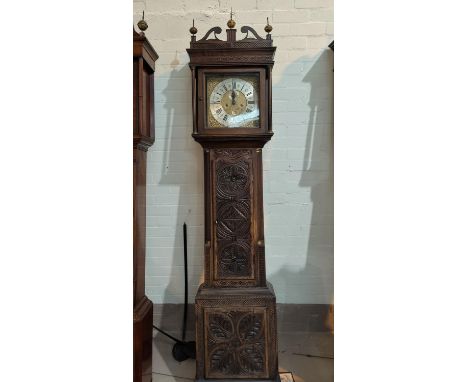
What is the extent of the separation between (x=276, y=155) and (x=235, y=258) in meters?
0.69

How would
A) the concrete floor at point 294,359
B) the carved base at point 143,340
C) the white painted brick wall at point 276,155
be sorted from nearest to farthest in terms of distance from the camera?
the carved base at point 143,340 → the concrete floor at point 294,359 → the white painted brick wall at point 276,155

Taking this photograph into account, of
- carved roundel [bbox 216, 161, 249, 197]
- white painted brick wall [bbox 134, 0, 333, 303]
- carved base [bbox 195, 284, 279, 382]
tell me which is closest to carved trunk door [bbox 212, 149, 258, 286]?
carved roundel [bbox 216, 161, 249, 197]

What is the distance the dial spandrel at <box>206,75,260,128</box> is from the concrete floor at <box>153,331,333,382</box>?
1.30 metres

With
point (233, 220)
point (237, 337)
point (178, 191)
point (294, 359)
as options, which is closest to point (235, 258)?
point (233, 220)

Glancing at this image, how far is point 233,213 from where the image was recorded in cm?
209

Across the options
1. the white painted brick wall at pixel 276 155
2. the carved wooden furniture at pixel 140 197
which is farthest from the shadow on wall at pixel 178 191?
Result: the carved wooden furniture at pixel 140 197

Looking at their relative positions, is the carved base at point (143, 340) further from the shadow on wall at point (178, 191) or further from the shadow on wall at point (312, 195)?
the shadow on wall at point (312, 195)

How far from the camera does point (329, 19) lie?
2.36 metres

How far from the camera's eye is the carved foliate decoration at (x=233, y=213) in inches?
82.0

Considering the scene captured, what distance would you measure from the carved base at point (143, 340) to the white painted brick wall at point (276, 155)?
0.77ft

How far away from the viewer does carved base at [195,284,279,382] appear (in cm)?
204
